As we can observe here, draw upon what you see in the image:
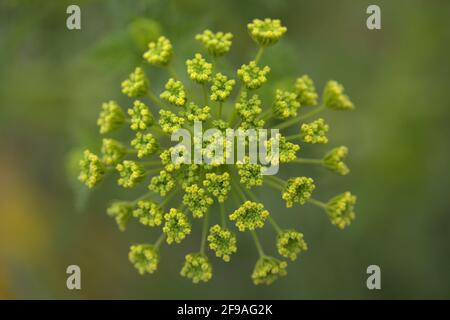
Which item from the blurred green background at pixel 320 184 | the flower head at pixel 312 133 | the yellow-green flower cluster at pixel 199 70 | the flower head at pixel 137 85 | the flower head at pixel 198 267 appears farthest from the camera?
the blurred green background at pixel 320 184

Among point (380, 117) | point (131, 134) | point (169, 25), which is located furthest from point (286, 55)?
point (380, 117)

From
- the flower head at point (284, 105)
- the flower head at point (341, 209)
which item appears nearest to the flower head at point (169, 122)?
the flower head at point (284, 105)

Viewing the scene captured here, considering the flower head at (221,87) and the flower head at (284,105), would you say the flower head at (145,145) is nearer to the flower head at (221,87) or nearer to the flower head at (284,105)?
the flower head at (221,87)

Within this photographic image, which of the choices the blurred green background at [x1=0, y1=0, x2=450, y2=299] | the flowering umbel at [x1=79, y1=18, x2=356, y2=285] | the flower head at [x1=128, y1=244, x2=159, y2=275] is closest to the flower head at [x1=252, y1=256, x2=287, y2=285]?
the flowering umbel at [x1=79, y1=18, x2=356, y2=285]

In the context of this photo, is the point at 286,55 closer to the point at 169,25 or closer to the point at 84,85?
the point at 169,25

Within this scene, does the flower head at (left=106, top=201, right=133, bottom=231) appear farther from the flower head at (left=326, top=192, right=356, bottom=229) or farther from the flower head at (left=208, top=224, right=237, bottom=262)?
the flower head at (left=326, top=192, right=356, bottom=229)

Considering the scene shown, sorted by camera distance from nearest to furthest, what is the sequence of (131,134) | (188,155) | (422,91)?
(188,155), (131,134), (422,91)
